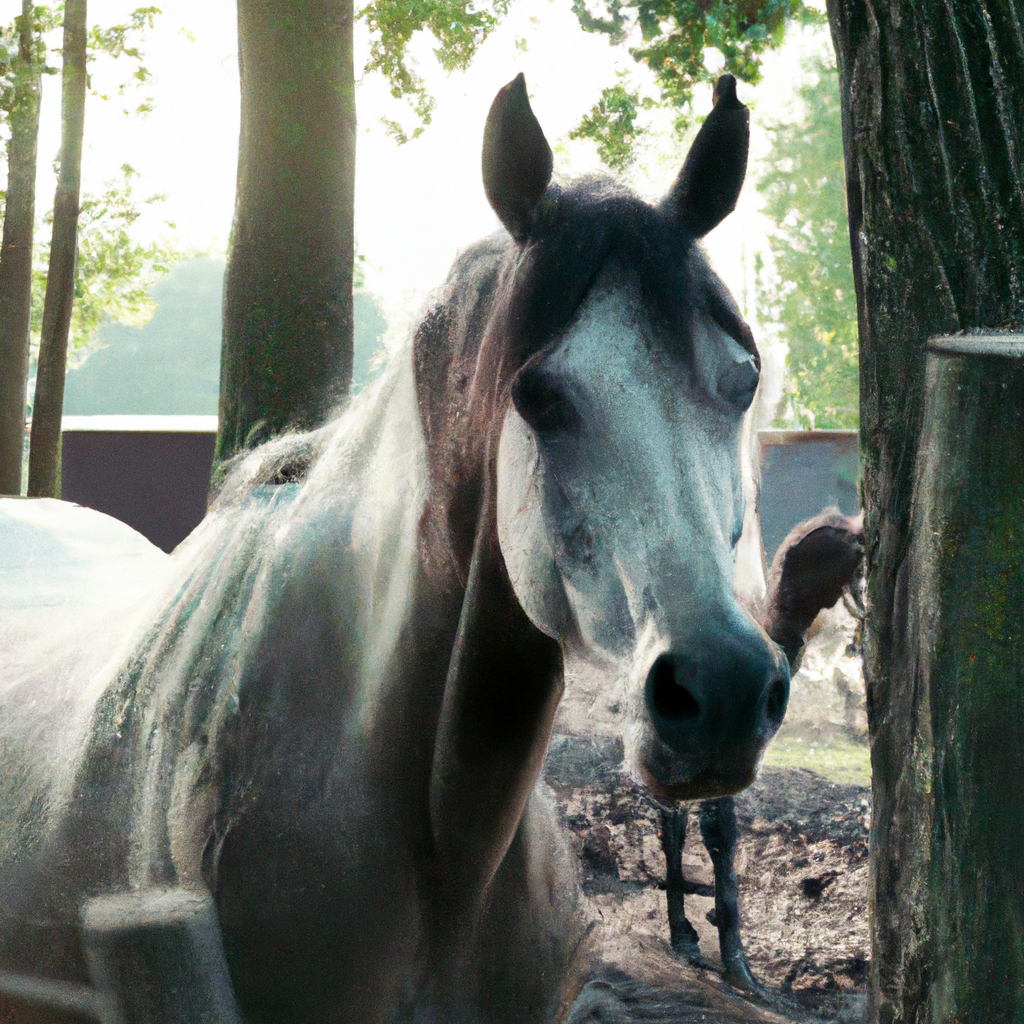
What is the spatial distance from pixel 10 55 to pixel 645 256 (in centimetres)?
968

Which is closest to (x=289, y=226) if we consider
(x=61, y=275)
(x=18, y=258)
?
(x=61, y=275)

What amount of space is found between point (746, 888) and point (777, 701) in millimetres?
4107

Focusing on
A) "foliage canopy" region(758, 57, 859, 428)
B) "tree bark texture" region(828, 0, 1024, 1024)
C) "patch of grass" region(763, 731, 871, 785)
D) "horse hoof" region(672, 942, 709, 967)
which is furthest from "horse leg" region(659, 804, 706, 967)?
"foliage canopy" region(758, 57, 859, 428)

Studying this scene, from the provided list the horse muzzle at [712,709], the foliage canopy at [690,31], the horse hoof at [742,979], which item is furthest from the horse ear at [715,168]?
the foliage canopy at [690,31]

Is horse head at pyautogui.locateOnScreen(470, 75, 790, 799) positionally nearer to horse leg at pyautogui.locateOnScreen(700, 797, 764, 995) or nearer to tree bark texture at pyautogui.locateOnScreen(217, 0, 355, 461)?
tree bark texture at pyautogui.locateOnScreen(217, 0, 355, 461)

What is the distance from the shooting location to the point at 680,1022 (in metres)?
3.68

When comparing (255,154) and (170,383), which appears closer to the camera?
(255,154)

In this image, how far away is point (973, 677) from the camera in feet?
4.01

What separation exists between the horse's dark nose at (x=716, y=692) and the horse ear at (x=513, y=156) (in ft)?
2.23

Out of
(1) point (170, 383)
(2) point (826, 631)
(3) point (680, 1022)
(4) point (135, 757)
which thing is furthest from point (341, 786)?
(1) point (170, 383)

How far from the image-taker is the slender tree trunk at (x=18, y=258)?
8984 millimetres

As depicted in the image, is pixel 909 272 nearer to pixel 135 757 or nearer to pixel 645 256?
pixel 645 256

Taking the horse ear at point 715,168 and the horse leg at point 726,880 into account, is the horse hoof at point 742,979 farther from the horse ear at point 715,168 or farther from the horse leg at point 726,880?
the horse ear at point 715,168

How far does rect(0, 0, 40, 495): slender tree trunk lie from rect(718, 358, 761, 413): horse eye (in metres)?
8.76
